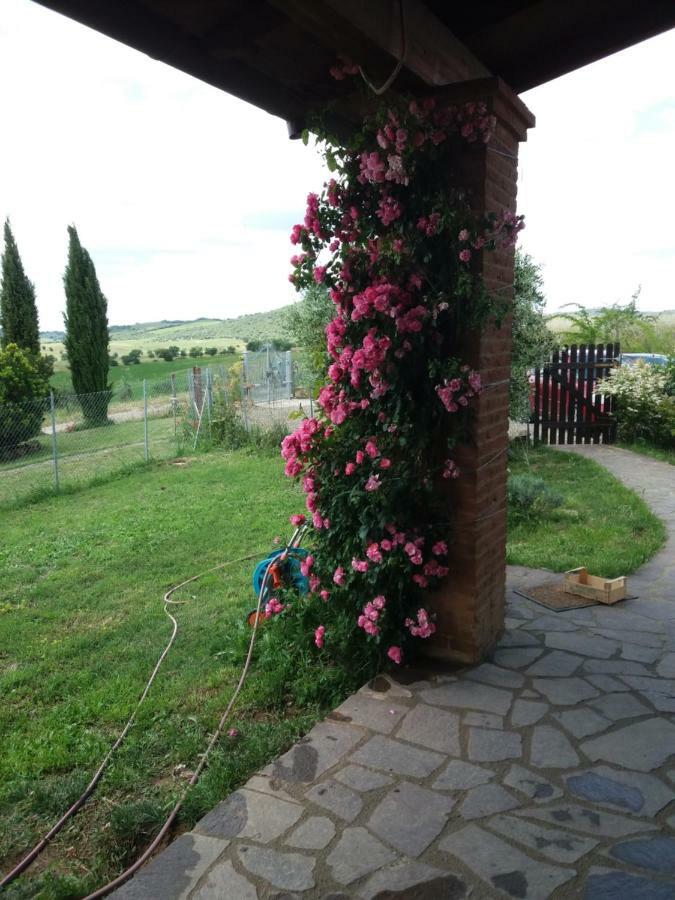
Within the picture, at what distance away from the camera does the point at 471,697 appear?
9.91 ft

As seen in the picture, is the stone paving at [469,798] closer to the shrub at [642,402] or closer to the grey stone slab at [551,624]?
the grey stone slab at [551,624]

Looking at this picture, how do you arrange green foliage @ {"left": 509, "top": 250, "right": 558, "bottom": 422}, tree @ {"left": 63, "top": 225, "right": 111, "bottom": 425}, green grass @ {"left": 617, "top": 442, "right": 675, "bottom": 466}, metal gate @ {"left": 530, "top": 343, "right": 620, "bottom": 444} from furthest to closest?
tree @ {"left": 63, "top": 225, "right": 111, "bottom": 425} < metal gate @ {"left": 530, "top": 343, "right": 620, "bottom": 444} < green grass @ {"left": 617, "top": 442, "right": 675, "bottom": 466} < green foliage @ {"left": 509, "top": 250, "right": 558, "bottom": 422}

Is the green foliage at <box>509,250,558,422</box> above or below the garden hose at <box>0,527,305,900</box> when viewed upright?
above

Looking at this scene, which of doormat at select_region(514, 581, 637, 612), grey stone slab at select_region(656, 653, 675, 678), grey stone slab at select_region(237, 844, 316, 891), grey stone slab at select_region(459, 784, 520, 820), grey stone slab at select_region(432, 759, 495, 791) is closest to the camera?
grey stone slab at select_region(237, 844, 316, 891)

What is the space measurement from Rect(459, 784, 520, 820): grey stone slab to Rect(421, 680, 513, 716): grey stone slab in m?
0.53

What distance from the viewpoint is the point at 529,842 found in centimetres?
209

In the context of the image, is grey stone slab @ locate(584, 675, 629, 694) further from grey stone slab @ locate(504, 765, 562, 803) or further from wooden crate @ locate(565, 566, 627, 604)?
wooden crate @ locate(565, 566, 627, 604)

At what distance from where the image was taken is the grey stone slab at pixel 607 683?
3.08 metres

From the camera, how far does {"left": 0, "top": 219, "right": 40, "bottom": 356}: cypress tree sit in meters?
16.6

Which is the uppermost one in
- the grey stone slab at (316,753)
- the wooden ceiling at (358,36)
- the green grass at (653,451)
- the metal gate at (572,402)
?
the wooden ceiling at (358,36)

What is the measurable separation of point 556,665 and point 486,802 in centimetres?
119

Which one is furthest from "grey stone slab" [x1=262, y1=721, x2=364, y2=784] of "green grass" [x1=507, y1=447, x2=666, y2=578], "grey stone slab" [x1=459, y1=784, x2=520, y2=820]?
"green grass" [x1=507, y1=447, x2=666, y2=578]

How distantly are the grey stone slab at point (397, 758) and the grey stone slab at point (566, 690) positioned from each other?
735 millimetres

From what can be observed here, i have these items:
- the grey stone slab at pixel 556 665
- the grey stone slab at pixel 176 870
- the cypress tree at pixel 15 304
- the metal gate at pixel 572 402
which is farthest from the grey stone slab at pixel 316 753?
the cypress tree at pixel 15 304
